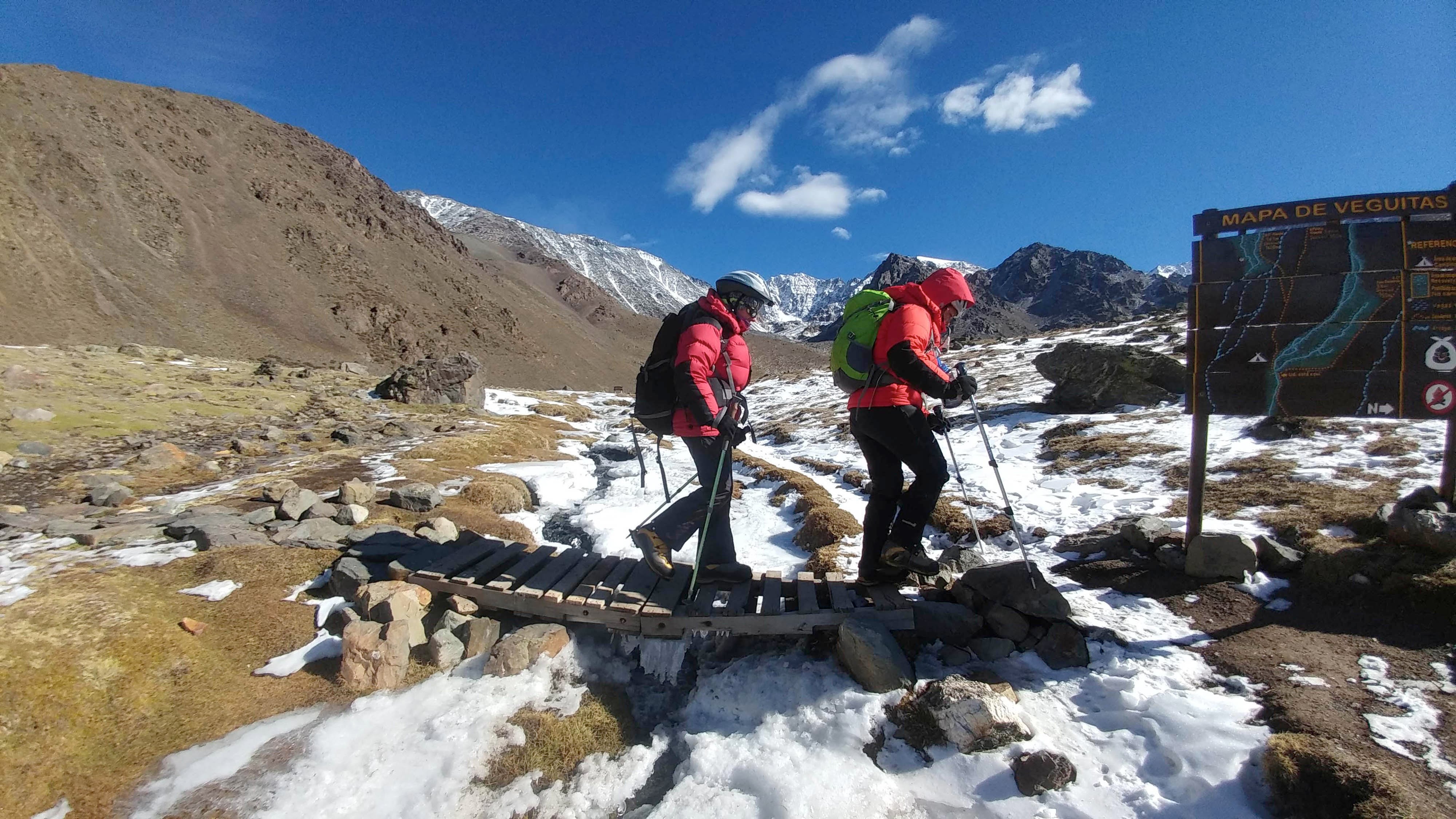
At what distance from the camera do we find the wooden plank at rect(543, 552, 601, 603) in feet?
19.7

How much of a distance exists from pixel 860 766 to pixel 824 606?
178 centimetres

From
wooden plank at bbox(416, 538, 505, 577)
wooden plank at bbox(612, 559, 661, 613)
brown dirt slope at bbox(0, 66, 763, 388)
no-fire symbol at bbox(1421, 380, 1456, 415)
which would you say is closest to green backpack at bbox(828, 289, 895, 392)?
wooden plank at bbox(612, 559, 661, 613)

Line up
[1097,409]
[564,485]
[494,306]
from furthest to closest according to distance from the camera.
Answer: [494,306]
[1097,409]
[564,485]

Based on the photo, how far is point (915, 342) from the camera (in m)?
5.39

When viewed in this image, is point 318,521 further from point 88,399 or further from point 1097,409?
point 1097,409

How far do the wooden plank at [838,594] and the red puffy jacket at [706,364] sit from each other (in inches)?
80.4

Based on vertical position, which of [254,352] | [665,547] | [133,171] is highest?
[133,171]

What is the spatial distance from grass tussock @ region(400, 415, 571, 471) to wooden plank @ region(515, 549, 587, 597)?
8.35 meters

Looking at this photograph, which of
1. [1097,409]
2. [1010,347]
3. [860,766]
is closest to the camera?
[860,766]

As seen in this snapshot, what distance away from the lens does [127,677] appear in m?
4.91

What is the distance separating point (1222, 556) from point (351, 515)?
10969 millimetres

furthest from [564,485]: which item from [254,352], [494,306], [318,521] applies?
[494,306]

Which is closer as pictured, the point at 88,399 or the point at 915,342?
the point at 915,342

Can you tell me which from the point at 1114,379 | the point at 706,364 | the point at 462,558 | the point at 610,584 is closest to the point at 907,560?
the point at 706,364
